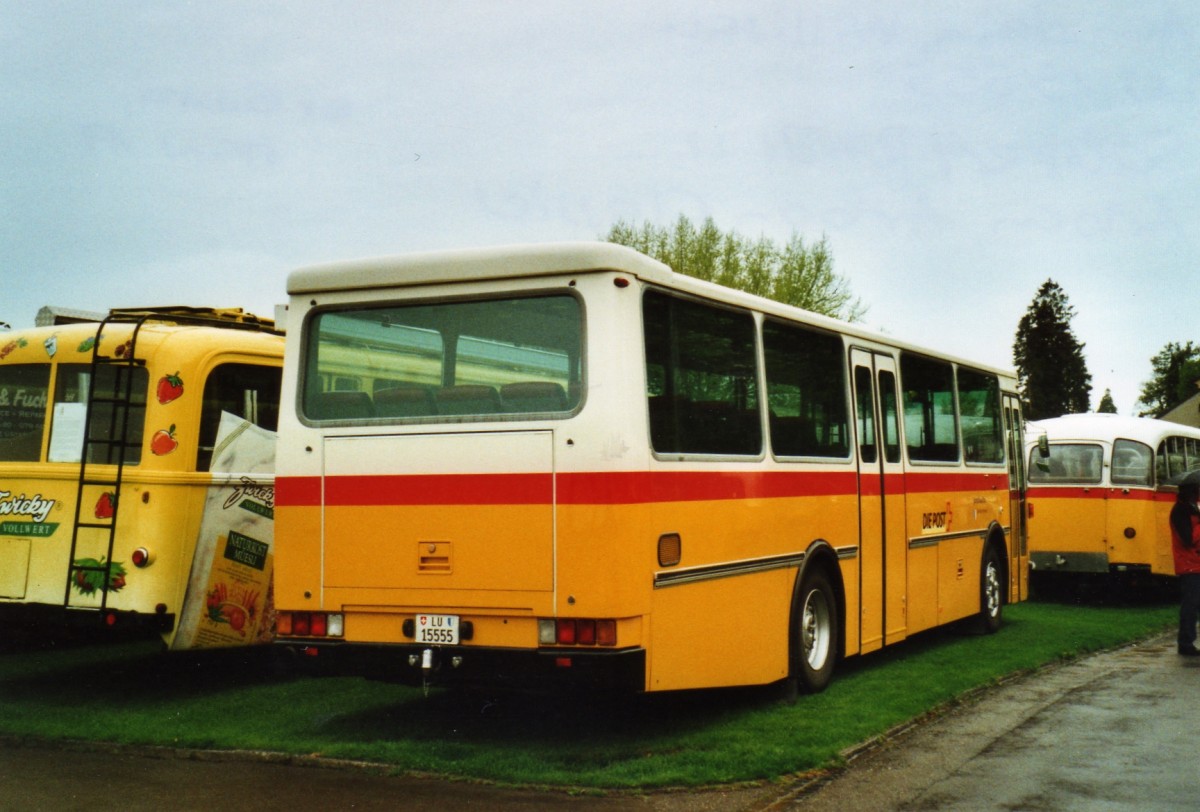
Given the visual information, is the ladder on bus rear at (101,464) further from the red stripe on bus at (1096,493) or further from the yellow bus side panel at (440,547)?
the red stripe on bus at (1096,493)

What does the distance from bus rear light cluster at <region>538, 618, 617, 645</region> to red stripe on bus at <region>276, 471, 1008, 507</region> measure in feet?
2.24

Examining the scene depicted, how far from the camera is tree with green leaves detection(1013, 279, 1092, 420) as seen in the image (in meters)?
95.2

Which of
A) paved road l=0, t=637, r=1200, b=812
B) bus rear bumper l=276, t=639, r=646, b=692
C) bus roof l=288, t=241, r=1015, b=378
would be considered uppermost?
bus roof l=288, t=241, r=1015, b=378

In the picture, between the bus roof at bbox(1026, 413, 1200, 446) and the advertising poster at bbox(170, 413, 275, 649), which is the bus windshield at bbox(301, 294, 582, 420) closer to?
the advertising poster at bbox(170, 413, 275, 649)

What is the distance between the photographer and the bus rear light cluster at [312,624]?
7992 millimetres

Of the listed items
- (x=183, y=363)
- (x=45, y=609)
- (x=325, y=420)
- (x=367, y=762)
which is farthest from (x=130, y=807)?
(x=183, y=363)

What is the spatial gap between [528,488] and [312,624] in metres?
1.72

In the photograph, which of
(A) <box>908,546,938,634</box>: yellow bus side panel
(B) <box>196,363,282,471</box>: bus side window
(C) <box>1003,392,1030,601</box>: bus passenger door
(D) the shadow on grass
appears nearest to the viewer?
(B) <box>196,363,282,471</box>: bus side window

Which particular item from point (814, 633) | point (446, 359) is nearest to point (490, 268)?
Result: point (446, 359)

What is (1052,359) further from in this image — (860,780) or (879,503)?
(860,780)

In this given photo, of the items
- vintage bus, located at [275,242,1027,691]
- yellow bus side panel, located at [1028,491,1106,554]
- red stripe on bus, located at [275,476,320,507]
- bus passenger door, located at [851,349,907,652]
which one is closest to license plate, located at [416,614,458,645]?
vintage bus, located at [275,242,1027,691]

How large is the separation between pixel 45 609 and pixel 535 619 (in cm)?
441

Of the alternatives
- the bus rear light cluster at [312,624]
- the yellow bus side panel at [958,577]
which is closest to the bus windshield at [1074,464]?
the yellow bus side panel at [958,577]

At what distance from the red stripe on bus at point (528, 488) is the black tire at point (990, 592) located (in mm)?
5923
